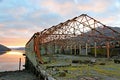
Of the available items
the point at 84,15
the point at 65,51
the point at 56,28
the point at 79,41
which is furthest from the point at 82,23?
the point at 65,51

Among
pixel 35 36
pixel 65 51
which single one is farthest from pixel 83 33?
pixel 65 51

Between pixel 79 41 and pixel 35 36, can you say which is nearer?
pixel 35 36

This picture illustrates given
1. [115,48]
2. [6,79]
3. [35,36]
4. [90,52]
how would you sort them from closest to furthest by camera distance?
[35,36], [6,79], [115,48], [90,52]

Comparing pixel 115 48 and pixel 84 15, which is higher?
pixel 84 15

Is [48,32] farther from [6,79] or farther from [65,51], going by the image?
[65,51]

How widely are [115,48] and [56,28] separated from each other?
45.4 ft

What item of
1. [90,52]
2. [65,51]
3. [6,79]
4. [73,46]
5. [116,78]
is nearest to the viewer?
[116,78]

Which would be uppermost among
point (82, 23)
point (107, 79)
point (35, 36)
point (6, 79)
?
point (82, 23)

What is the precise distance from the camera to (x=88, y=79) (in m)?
15.8

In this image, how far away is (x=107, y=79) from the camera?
16.3 metres

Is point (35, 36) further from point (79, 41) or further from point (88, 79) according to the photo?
point (79, 41)

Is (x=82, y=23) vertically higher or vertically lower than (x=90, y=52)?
higher

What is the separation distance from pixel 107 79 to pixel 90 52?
41.2 meters

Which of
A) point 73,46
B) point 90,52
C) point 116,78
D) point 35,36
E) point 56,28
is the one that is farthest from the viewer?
point 73,46
